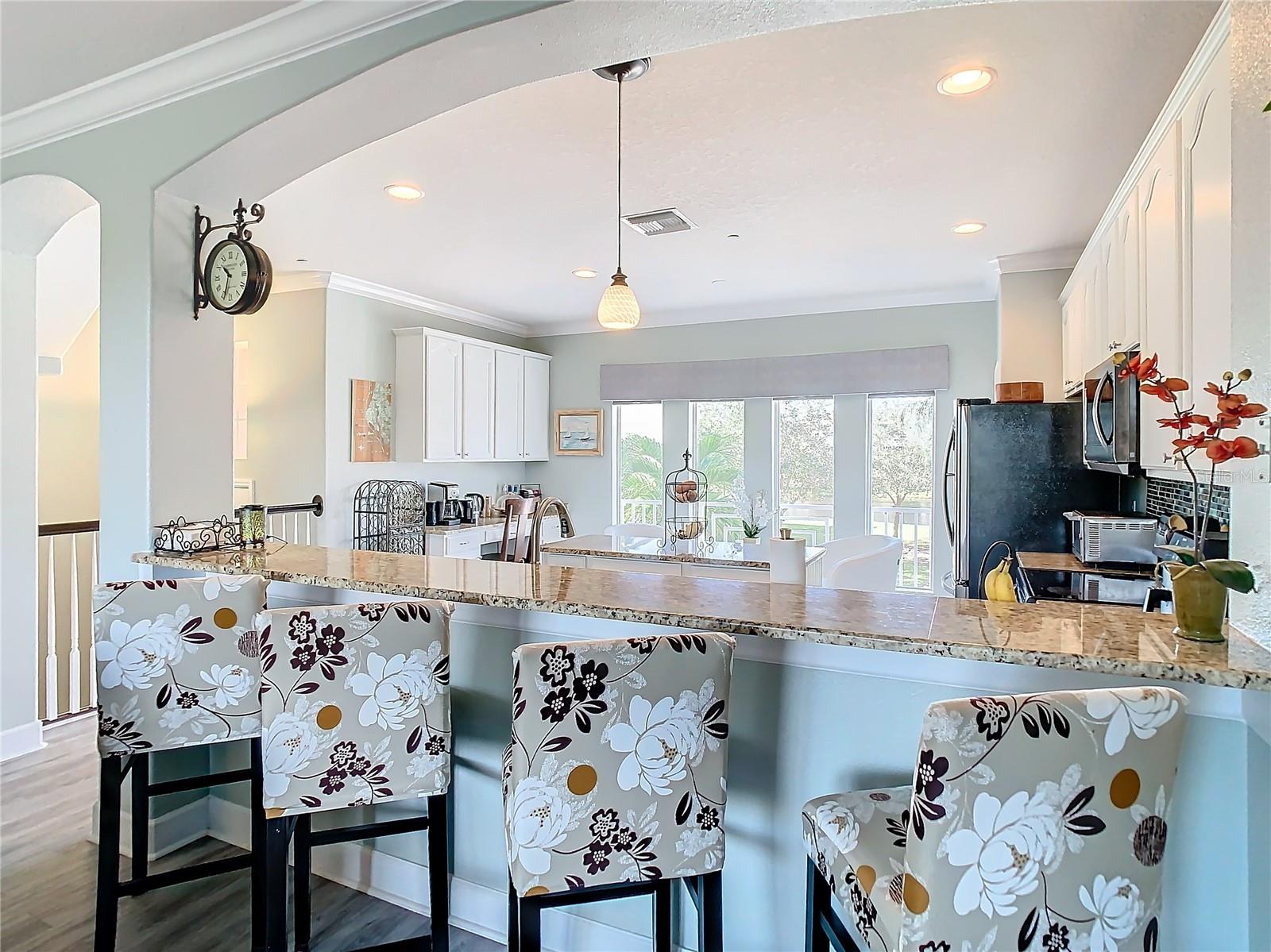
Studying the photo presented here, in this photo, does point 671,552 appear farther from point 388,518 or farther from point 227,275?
point 388,518

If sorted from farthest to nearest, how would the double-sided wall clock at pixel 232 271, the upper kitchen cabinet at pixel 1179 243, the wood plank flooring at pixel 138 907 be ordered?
the double-sided wall clock at pixel 232 271
the wood plank flooring at pixel 138 907
the upper kitchen cabinet at pixel 1179 243

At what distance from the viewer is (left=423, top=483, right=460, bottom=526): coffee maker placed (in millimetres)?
5641

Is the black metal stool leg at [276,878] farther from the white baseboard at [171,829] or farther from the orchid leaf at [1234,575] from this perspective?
the orchid leaf at [1234,575]

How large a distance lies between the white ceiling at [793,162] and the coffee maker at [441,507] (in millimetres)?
1614

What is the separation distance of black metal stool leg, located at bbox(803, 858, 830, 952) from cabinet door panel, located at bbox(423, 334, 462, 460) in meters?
4.47

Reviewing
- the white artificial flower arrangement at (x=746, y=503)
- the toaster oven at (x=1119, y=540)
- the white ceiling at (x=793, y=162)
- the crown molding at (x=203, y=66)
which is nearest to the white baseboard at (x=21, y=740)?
the crown molding at (x=203, y=66)

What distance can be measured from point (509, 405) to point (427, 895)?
4565 millimetres

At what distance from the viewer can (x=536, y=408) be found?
21.6 feet

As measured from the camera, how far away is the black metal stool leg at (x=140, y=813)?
6.78 ft

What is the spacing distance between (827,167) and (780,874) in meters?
2.59

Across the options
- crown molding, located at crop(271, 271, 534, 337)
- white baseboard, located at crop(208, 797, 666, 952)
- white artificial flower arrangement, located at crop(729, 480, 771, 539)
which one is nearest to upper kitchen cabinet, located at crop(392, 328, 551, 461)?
crown molding, located at crop(271, 271, 534, 337)

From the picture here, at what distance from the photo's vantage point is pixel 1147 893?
1.06 meters

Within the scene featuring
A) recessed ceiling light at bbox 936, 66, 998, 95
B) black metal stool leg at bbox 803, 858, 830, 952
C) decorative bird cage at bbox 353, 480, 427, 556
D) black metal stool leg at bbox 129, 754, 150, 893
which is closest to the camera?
black metal stool leg at bbox 803, 858, 830, 952

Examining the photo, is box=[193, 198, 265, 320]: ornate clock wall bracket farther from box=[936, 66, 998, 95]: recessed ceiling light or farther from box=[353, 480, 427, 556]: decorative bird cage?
box=[353, 480, 427, 556]: decorative bird cage
